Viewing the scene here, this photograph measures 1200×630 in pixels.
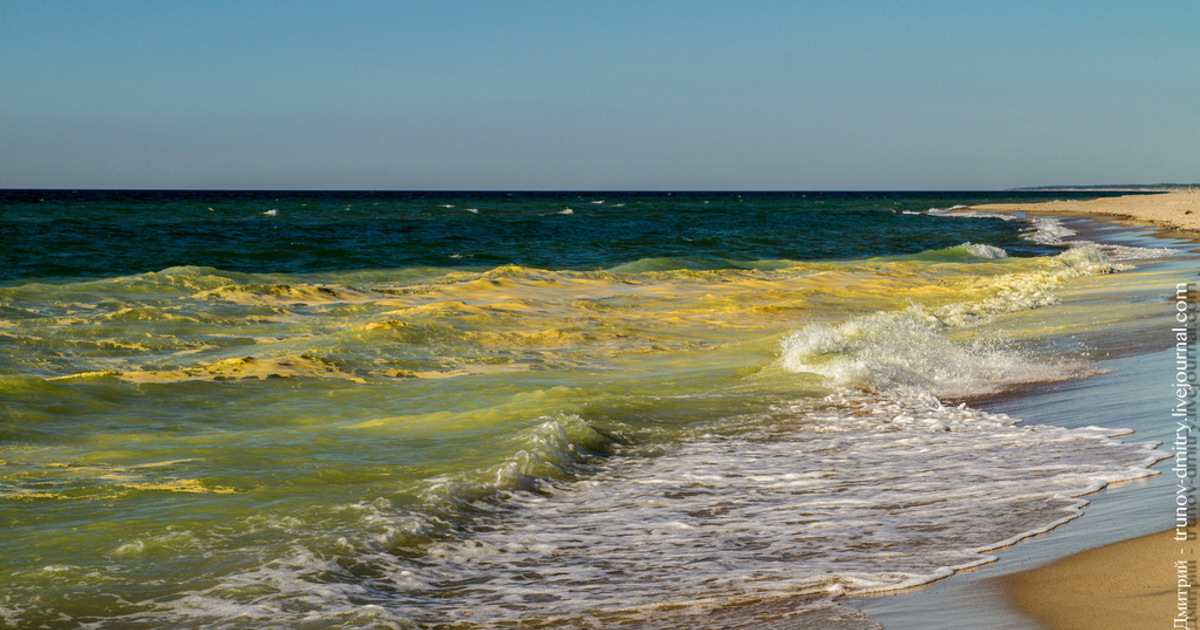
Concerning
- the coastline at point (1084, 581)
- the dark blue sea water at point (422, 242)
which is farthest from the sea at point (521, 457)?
the dark blue sea water at point (422, 242)

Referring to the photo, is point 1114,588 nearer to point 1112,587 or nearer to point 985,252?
point 1112,587

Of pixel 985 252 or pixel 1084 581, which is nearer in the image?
pixel 1084 581

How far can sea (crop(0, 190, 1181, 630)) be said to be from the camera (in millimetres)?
4273

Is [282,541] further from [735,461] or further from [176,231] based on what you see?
[176,231]

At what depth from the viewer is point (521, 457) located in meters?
6.61

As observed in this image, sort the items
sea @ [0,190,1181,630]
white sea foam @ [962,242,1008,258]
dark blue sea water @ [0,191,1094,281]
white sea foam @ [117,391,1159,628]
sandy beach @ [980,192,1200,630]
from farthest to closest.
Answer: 1. white sea foam @ [962,242,1008,258]
2. dark blue sea water @ [0,191,1094,281]
3. sea @ [0,190,1181,630]
4. white sea foam @ [117,391,1159,628]
5. sandy beach @ [980,192,1200,630]

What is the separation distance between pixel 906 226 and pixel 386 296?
43.4 metres

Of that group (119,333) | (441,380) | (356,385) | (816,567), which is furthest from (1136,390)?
(119,333)

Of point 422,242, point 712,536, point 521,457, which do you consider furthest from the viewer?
point 422,242

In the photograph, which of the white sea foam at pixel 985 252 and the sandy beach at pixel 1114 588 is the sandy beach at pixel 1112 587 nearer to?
the sandy beach at pixel 1114 588

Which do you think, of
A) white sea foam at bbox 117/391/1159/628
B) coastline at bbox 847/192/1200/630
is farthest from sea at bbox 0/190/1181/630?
coastline at bbox 847/192/1200/630

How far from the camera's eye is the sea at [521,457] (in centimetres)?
427

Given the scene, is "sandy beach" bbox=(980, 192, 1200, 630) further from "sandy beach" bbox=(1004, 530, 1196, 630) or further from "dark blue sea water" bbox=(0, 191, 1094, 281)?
"dark blue sea water" bbox=(0, 191, 1094, 281)

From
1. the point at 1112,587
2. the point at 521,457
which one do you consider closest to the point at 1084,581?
the point at 1112,587
